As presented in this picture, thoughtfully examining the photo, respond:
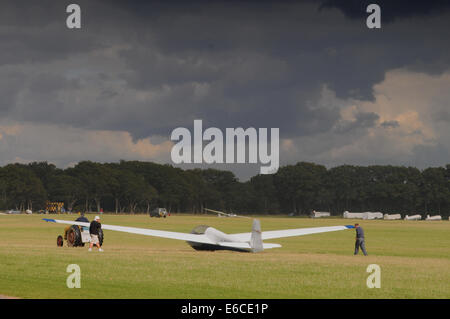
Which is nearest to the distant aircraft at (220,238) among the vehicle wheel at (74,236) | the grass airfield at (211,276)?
the grass airfield at (211,276)

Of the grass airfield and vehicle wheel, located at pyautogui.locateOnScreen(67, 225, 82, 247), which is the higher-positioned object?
vehicle wheel, located at pyautogui.locateOnScreen(67, 225, 82, 247)

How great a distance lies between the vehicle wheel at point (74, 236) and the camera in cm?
4197

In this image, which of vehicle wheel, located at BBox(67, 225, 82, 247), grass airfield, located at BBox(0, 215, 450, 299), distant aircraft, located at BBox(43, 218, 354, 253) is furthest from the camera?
vehicle wheel, located at BBox(67, 225, 82, 247)

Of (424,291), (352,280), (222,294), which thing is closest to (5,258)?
(222,294)

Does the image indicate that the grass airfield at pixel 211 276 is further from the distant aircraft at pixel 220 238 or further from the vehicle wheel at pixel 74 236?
the vehicle wheel at pixel 74 236

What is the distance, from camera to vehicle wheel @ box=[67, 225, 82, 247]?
41969 millimetres

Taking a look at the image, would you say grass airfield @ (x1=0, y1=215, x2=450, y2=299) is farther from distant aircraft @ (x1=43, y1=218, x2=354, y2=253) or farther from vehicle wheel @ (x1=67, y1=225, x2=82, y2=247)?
vehicle wheel @ (x1=67, y1=225, x2=82, y2=247)

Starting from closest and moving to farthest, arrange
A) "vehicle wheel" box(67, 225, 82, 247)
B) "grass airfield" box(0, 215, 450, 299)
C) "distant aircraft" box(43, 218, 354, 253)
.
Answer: "grass airfield" box(0, 215, 450, 299) < "distant aircraft" box(43, 218, 354, 253) < "vehicle wheel" box(67, 225, 82, 247)

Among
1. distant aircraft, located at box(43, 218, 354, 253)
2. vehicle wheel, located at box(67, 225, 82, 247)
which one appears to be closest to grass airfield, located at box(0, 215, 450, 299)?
distant aircraft, located at box(43, 218, 354, 253)

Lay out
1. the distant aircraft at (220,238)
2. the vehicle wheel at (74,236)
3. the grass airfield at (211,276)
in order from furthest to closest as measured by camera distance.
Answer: the vehicle wheel at (74,236) < the distant aircraft at (220,238) < the grass airfield at (211,276)

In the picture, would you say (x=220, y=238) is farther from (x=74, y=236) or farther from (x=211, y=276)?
(x=211, y=276)

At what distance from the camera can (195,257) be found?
113 ft

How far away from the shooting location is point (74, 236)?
138 ft

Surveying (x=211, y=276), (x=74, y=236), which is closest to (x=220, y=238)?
(x=74, y=236)
